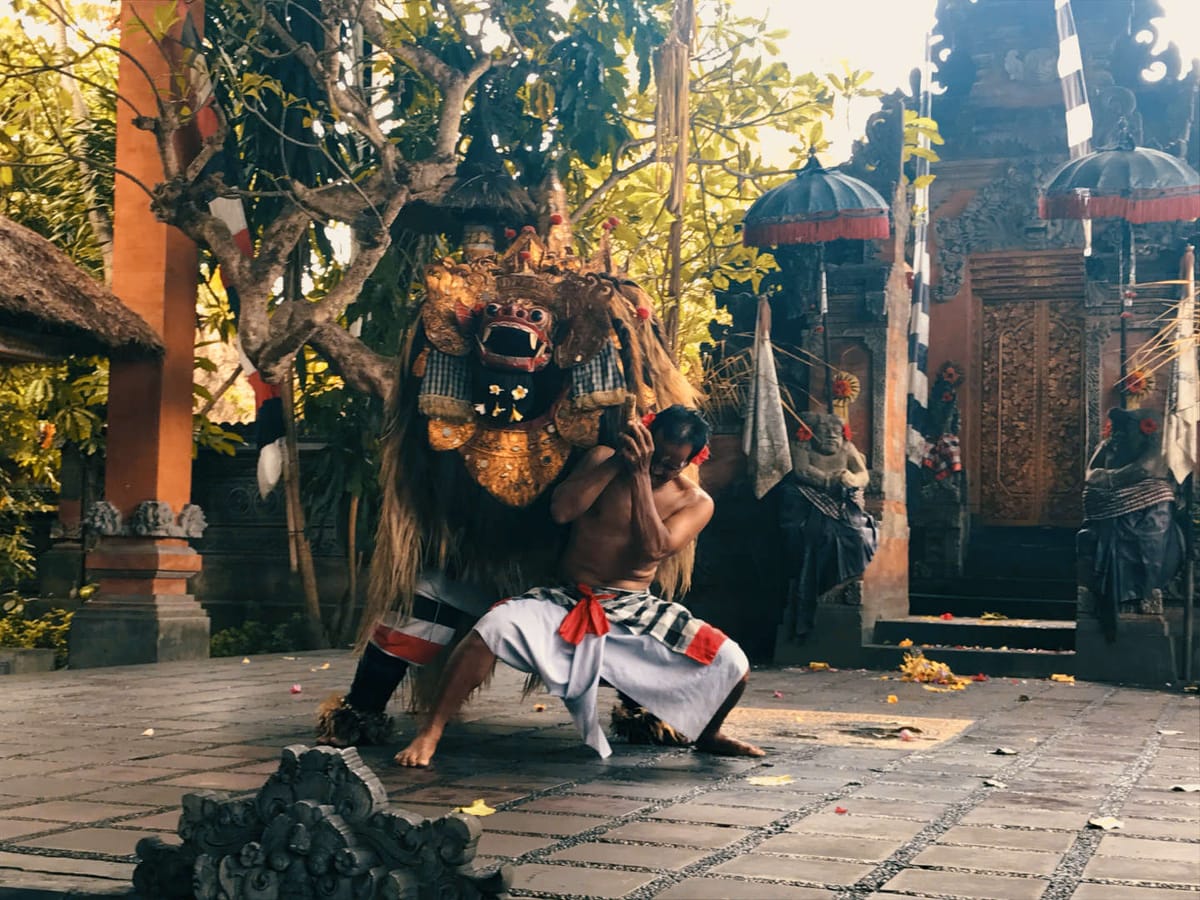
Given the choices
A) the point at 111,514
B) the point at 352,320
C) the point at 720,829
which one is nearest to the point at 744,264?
the point at 352,320

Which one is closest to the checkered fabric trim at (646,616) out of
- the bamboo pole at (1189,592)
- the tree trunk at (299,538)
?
the bamboo pole at (1189,592)

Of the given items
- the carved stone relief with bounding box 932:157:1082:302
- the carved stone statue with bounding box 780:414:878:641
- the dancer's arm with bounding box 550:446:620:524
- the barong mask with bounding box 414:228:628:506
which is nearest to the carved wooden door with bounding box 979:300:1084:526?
the carved stone relief with bounding box 932:157:1082:302

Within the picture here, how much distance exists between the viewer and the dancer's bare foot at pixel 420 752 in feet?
19.6

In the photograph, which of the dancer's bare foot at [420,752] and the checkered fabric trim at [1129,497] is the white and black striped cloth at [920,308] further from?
the dancer's bare foot at [420,752]

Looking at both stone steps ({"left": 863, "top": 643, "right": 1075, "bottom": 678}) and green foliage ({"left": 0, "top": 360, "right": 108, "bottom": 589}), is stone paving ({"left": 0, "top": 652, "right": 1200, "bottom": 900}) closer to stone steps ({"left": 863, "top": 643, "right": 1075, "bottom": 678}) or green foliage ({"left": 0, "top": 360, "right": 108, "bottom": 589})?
stone steps ({"left": 863, "top": 643, "right": 1075, "bottom": 678})

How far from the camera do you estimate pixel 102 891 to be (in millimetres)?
3807

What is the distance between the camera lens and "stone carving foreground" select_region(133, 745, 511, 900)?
341 centimetres

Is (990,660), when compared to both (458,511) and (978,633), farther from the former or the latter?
(458,511)

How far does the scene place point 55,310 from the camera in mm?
10406

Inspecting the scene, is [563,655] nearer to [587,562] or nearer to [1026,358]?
[587,562]

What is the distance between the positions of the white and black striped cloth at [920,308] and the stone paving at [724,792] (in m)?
4.95

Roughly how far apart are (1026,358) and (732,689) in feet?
31.3

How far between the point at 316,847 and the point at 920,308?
Result: 10.9 m

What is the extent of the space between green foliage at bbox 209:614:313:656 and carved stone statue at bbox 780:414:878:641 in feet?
15.4
